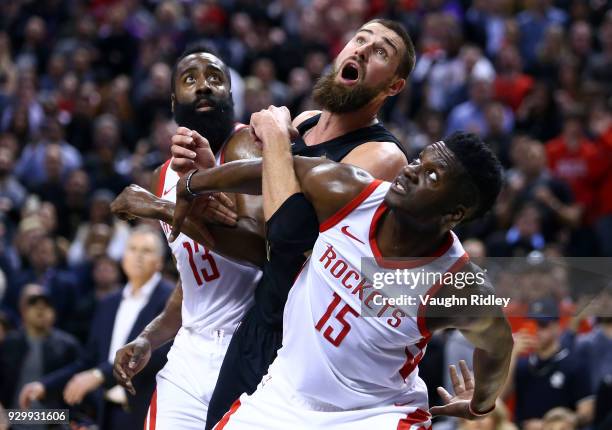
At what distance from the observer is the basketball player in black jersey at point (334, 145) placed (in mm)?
4629

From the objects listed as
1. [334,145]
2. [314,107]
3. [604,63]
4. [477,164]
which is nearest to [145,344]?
[334,145]

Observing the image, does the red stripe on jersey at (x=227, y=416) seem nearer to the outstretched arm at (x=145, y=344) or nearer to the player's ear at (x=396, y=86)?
the outstretched arm at (x=145, y=344)

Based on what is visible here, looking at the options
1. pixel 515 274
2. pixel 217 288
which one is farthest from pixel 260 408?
pixel 515 274

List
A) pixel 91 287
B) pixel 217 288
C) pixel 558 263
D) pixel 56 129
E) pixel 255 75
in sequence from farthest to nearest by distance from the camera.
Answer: pixel 255 75 < pixel 56 129 < pixel 91 287 < pixel 558 263 < pixel 217 288

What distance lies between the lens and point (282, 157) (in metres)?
4.14

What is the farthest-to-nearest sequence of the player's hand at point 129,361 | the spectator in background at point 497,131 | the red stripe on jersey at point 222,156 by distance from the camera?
the spectator in background at point 497,131 < the player's hand at point 129,361 < the red stripe on jersey at point 222,156

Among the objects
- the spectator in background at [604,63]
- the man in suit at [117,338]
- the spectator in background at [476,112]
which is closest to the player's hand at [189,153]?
the man in suit at [117,338]

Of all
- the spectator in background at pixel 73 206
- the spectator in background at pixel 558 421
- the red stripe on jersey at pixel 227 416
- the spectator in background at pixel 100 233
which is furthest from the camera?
the spectator in background at pixel 73 206

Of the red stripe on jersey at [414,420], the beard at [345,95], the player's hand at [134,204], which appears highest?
the beard at [345,95]

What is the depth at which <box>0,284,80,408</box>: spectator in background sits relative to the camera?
356 inches

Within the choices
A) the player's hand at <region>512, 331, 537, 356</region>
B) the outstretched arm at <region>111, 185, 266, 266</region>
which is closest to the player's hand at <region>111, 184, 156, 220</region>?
the outstretched arm at <region>111, 185, 266, 266</region>

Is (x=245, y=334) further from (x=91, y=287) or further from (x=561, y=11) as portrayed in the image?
(x=561, y=11)

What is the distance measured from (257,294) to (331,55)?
9.63 metres

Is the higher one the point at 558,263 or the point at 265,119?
the point at 265,119
